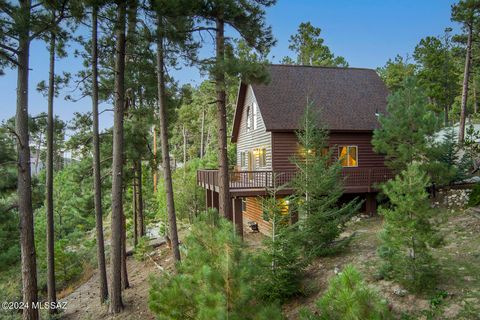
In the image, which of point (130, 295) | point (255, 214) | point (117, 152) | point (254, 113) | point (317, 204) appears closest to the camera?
point (317, 204)

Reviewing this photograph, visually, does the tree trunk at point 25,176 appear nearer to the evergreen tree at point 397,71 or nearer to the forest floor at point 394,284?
the forest floor at point 394,284

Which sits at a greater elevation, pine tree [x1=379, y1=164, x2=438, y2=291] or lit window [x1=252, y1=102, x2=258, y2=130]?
lit window [x1=252, y1=102, x2=258, y2=130]

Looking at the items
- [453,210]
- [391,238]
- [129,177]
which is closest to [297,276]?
A: [391,238]

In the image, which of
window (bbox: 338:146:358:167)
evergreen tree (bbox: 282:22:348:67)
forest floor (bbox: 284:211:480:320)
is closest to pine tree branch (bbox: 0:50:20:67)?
forest floor (bbox: 284:211:480:320)

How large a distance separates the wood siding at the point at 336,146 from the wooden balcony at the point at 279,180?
54 centimetres

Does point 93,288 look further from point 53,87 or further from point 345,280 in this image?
point 345,280

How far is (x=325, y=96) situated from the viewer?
1739cm

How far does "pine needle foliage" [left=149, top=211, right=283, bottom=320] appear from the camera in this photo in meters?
4.27

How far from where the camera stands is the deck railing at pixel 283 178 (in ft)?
46.3

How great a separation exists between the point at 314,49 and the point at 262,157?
18026 mm

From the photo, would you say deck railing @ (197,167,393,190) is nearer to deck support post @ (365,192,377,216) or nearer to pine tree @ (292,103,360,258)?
deck support post @ (365,192,377,216)

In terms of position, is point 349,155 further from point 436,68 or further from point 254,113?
point 436,68

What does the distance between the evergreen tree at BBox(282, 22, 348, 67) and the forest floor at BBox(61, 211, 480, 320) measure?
19843 millimetres

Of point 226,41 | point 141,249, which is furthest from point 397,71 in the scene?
point 141,249
